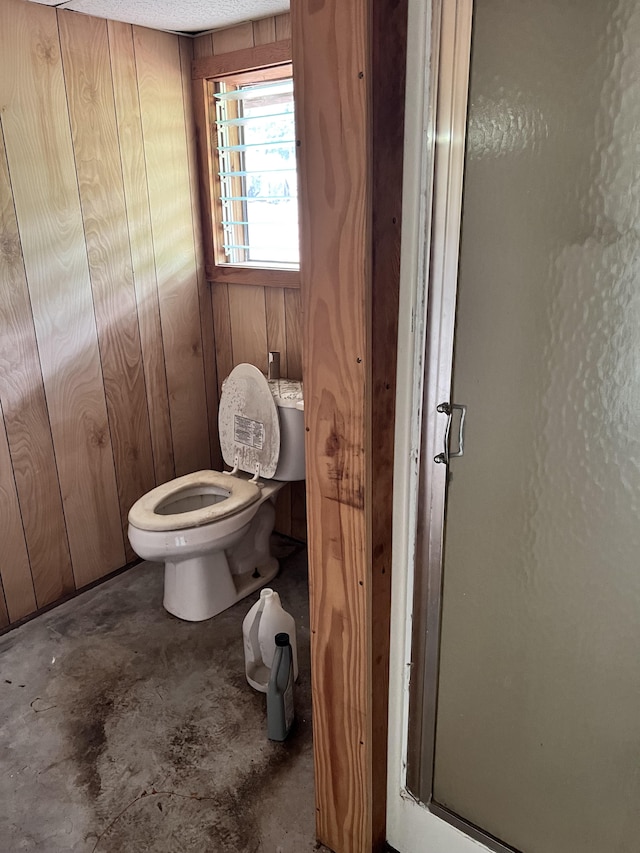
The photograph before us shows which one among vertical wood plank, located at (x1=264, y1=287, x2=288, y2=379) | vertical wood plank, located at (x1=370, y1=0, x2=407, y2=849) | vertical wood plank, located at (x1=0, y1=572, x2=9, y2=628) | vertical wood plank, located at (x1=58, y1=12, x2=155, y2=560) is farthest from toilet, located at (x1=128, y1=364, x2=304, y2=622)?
vertical wood plank, located at (x1=370, y1=0, x2=407, y2=849)

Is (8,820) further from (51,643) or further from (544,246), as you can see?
(544,246)

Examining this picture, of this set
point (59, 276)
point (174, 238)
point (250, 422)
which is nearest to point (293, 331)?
point (250, 422)

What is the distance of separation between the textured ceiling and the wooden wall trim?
0.09m

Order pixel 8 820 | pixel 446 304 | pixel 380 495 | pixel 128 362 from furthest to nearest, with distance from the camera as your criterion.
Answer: pixel 128 362 → pixel 8 820 → pixel 380 495 → pixel 446 304

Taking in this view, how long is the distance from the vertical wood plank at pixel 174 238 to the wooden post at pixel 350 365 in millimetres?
1565

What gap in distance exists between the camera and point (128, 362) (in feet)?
8.11

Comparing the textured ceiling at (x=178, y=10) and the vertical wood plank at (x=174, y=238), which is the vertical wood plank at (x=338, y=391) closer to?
the textured ceiling at (x=178, y=10)

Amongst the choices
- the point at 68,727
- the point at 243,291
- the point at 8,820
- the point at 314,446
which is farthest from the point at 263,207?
the point at 8,820

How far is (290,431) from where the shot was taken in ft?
7.58

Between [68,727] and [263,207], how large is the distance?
1973mm

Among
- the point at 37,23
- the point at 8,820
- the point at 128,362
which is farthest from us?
the point at 128,362

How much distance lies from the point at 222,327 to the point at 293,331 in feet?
1.38

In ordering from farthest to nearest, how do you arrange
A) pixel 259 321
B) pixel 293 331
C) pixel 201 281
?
pixel 201 281
pixel 259 321
pixel 293 331

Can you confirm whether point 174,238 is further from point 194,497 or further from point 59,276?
point 194,497
